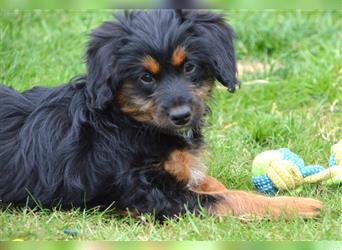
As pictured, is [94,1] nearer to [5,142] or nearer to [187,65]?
[187,65]

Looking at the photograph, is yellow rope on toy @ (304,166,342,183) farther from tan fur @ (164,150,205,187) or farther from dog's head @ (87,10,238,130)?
dog's head @ (87,10,238,130)

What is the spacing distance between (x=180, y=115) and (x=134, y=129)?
1.31ft

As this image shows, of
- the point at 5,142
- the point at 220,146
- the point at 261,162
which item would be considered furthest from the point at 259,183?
the point at 5,142

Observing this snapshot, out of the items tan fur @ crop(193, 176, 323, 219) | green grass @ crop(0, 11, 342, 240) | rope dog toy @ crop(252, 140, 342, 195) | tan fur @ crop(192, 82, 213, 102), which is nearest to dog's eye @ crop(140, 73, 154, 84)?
tan fur @ crop(192, 82, 213, 102)

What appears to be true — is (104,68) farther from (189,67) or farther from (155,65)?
(189,67)

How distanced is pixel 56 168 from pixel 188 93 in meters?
0.88

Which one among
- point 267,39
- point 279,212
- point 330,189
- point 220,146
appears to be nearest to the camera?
point 279,212

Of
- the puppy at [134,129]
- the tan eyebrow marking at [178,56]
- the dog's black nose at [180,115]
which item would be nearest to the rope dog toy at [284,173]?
the puppy at [134,129]

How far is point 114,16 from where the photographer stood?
3.40 meters

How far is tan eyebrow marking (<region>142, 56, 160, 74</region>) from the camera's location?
321cm

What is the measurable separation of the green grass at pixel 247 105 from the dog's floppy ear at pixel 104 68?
23 cm

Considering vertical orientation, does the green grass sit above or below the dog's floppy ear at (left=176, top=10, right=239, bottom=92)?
below

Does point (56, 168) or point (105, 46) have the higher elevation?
point (105, 46)

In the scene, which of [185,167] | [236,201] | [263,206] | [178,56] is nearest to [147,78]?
[178,56]
